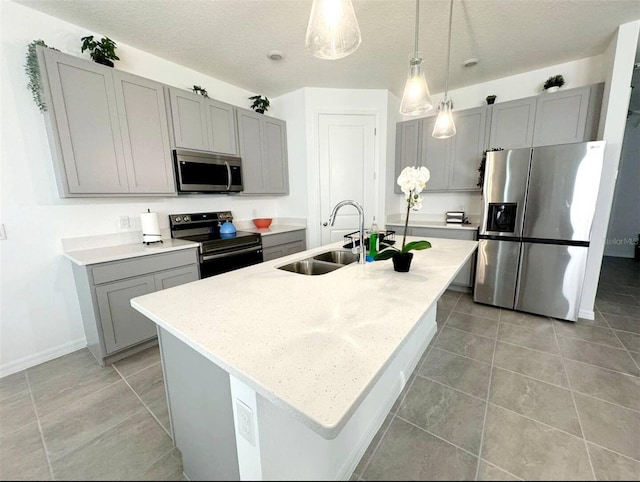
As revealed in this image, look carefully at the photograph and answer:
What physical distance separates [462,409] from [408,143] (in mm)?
3232

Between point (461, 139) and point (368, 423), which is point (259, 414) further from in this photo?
point (461, 139)

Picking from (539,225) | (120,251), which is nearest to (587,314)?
(539,225)

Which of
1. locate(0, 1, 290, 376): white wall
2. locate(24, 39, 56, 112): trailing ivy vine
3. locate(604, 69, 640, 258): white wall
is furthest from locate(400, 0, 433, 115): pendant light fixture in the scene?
locate(604, 69, 640, 258): white wall

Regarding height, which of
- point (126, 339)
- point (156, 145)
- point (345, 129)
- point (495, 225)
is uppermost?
point (345, 129)

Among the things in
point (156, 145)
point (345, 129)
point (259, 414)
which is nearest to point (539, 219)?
point (345, 129)

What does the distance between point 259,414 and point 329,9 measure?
4.49ft

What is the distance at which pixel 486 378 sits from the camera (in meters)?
1.67

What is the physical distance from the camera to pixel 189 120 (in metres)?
2.39

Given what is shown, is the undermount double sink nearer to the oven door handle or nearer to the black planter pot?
the oven door handle

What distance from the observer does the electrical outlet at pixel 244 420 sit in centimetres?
56

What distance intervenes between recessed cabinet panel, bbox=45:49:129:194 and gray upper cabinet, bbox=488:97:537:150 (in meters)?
3.66

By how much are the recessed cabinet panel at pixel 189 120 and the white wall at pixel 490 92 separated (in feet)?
7.59

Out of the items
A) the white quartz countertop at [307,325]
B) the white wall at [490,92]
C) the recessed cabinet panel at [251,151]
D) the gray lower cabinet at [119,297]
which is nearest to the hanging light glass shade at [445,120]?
the white quartz countertop at [307,325]

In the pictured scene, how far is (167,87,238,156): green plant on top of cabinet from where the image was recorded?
2.32 meters
